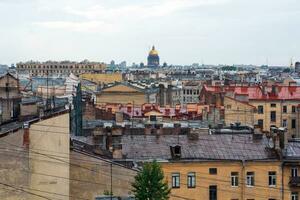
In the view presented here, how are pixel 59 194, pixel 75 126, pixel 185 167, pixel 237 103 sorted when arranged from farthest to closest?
pixel 237 103 → pixel 75 126 → pixel 185 167 → pixel 59 194

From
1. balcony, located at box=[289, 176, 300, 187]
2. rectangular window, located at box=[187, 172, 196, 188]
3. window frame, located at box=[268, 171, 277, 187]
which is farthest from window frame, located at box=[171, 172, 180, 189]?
balcony, located at box=[289, 176, 300, 187]

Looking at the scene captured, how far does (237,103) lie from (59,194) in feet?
121

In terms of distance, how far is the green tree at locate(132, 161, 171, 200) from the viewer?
25.5 m

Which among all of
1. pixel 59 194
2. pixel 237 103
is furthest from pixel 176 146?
pixel 237 103

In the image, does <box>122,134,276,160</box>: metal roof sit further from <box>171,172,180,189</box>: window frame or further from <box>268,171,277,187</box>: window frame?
<box>171,172,180,189</box>: window frame

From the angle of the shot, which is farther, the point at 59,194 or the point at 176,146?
the point at 176,146

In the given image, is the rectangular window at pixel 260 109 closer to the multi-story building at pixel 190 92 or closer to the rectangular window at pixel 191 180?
the rectangular window at pixel 191 180

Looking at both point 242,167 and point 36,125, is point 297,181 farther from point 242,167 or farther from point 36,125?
point 36,125

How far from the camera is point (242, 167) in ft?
108

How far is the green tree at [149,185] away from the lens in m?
25.5

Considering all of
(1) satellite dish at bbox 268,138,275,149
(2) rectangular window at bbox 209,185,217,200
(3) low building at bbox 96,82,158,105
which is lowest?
(2) rectangular window at bbox 209,185,217,200

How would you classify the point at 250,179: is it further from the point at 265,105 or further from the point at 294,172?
the point at 265,105

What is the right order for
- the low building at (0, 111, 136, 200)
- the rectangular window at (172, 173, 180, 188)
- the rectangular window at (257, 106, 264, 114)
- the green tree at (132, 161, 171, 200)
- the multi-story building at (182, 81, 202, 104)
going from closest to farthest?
the low building at (0, 111, 136, 200) → the green tree at (132, 161, 171, 200) → the rectangular window at (172, 173, 180, 188) → the rectangular window at (257, 106, 264, 114) → the multi-story building at (182, 81, 202, 104)

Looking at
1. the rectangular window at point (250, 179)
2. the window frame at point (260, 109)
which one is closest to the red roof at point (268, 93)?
the window frame at point (260, 109)
